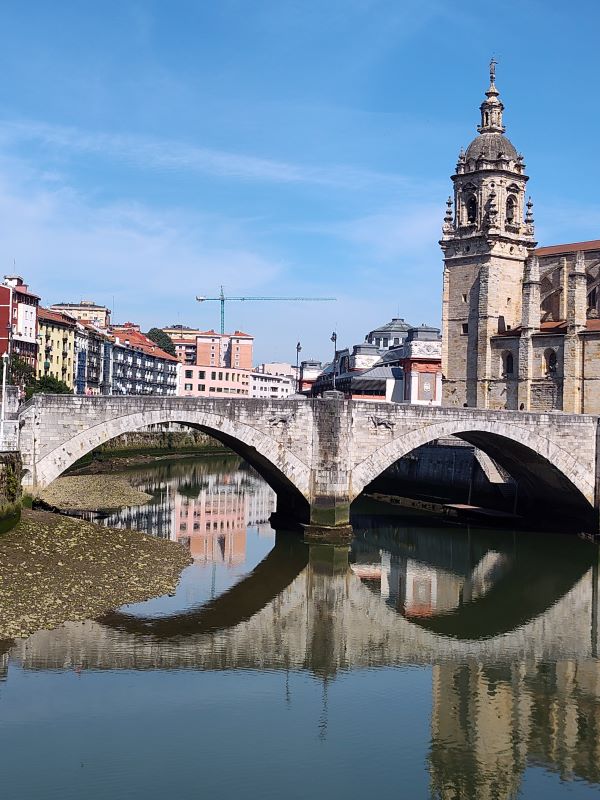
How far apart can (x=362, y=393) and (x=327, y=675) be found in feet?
181

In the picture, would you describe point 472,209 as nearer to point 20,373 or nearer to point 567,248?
point 567,248

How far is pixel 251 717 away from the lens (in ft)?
57.5

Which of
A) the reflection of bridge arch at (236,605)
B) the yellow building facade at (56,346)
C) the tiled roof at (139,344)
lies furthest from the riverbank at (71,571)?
the tiled roof at (139,344)

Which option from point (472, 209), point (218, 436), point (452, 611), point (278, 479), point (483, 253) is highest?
point (472, 209)

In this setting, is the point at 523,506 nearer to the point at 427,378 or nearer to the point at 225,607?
the point at 225,607

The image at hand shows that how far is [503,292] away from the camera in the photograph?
56406mm

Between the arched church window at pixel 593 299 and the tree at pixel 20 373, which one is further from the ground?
the arched church window at pixel 593 299

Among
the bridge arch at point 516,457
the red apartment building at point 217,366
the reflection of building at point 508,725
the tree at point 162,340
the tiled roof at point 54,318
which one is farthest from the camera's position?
the tree at point 162,340

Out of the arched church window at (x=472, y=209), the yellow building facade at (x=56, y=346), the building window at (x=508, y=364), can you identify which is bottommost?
the building window at (x=508, y=364)

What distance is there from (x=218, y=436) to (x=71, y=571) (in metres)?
12.1

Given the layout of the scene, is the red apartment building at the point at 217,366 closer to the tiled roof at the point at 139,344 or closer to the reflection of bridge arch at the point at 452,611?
the tiled roof at the point at 139,344

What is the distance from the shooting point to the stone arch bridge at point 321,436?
31.6 meters

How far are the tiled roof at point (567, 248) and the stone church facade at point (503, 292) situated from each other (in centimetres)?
8

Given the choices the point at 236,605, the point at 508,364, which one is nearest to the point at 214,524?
the point at 236,605
